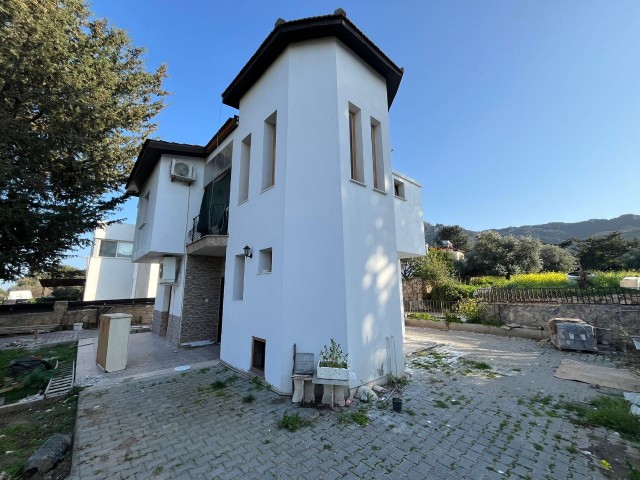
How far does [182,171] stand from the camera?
11688mm

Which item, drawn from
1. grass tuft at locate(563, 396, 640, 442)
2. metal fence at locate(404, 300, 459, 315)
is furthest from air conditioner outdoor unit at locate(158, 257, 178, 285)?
metal fence at locate(404, 300, 459, 315)

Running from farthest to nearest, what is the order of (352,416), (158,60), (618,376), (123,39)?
(158,60)
(123,39)
(618,376)
(352,416)

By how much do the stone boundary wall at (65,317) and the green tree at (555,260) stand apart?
42563mm

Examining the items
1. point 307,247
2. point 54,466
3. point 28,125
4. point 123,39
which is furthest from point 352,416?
point 123,39

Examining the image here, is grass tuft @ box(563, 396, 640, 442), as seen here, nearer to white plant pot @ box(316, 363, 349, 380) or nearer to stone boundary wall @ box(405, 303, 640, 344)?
white plant pot @ box(316, 363, 349, 380)

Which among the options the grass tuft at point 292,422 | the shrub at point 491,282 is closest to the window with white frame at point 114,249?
the grass tuft at point 292,422

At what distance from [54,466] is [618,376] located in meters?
12.2

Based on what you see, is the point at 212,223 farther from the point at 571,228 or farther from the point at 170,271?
the point at 571,228

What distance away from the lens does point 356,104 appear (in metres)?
7.48

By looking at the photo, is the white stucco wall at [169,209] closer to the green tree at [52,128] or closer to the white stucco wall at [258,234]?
the green tree at [52,128]

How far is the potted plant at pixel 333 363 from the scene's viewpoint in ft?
17.7

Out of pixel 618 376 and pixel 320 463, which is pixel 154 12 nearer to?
pixel 320 463

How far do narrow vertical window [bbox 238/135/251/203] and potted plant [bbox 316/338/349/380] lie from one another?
213 inches

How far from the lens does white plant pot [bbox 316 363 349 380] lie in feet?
17.7
